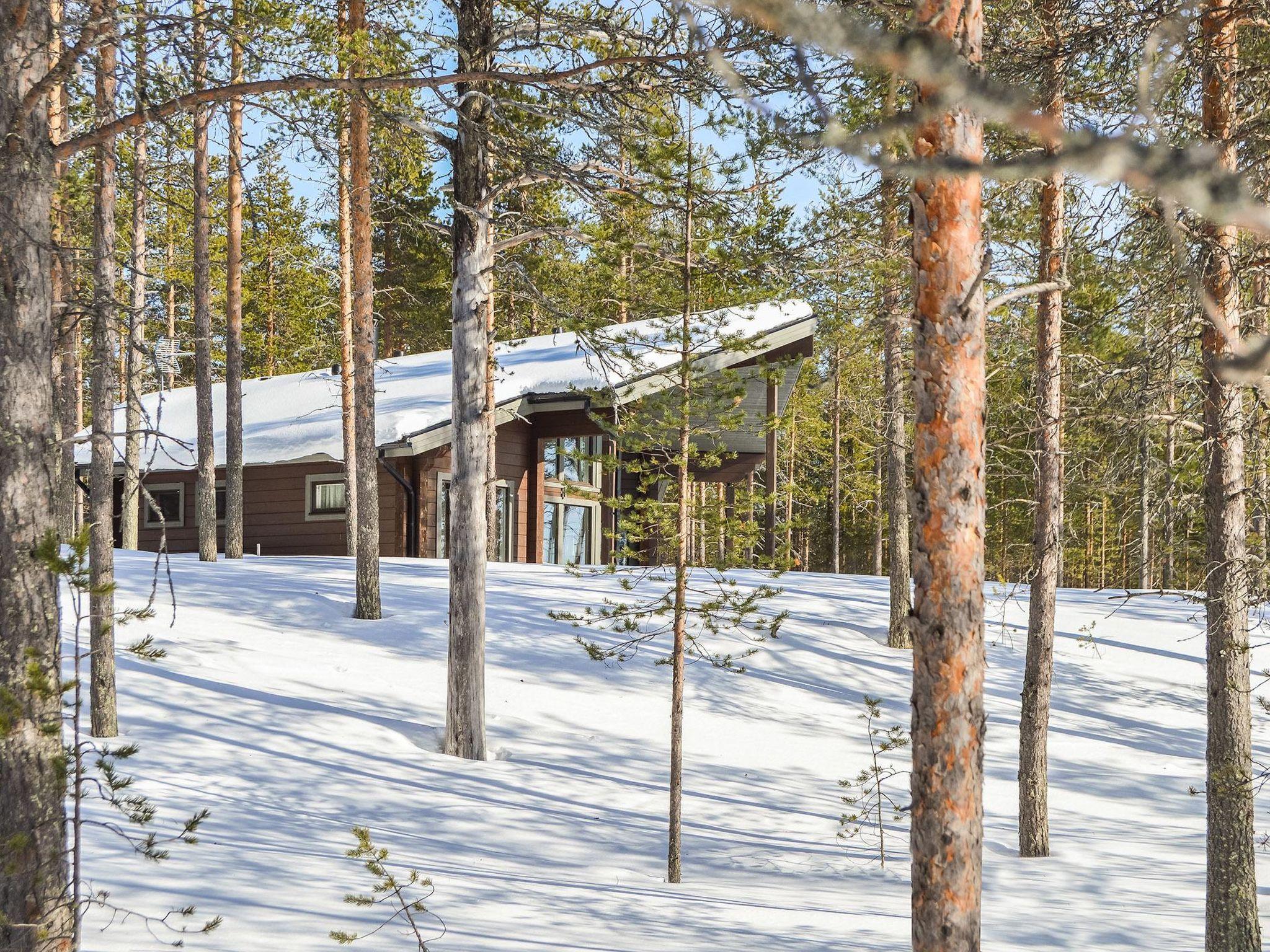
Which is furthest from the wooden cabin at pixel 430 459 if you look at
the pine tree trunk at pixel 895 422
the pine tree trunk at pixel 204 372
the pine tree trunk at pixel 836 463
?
the pine tree trunk at pixel 836 463

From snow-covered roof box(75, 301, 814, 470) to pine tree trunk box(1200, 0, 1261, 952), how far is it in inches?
423

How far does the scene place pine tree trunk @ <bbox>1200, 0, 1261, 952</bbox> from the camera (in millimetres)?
7383

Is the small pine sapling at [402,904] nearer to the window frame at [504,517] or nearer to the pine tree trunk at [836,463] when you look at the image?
the window frame at [504,517]

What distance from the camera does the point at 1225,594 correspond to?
24.3ft

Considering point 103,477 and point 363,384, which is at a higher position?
point 363,384

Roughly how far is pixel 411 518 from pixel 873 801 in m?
13.0

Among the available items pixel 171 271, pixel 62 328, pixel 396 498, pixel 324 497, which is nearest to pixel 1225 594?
pixel 62 328

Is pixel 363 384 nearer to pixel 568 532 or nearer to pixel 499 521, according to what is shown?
pixel 499 521

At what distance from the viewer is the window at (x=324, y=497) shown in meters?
23.1

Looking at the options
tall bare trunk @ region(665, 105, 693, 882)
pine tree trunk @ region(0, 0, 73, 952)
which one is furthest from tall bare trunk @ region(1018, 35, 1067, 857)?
pine tree trunk @ region(0, 0, 73, 952)

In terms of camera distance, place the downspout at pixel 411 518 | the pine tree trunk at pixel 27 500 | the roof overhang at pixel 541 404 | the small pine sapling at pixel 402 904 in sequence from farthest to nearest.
Result: the downspout at pixel 411 518
the roof overhang at pixel 541 404
the small pine sapling at pixel 402 904
the pine tree trunk at pixel 27 500

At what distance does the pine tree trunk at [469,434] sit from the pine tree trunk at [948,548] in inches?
276

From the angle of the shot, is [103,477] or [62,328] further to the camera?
[103,477]

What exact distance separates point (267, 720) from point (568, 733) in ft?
10.5
